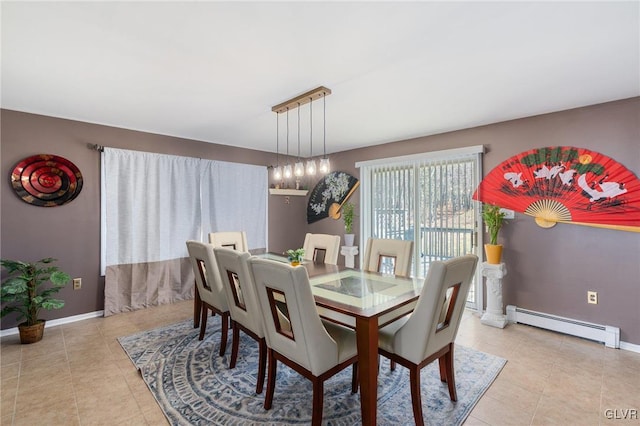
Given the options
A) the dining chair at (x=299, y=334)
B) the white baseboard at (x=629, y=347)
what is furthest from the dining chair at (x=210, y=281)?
the white baseboard at (x=629, y=347)

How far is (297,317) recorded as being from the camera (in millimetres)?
1597

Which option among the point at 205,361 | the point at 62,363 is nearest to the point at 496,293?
the point at 205,361

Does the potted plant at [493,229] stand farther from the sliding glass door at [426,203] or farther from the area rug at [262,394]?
the area rug at [262,394]

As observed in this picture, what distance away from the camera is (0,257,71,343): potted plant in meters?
2.77

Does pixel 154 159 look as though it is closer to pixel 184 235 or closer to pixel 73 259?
pixel 184 235

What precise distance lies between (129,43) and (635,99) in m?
4.21

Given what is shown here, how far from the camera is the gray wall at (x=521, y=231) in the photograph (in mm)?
2770

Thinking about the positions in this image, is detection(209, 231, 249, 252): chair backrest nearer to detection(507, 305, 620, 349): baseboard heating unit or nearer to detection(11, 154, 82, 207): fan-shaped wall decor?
detection(11, 154, 82, 207): fan-shaped wall decor

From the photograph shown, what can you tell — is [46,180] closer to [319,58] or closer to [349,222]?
[319,58]

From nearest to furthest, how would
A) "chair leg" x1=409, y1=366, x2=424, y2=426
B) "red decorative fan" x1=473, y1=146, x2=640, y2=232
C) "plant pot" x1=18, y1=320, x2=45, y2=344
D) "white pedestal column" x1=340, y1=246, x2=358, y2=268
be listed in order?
"chair leg" x1=409, y1=366, x2=424, y2=426 < "red decorative fan" x1=473, y1=146, x2=640, y2=232 < "plant pot" x1=18, y1=320, x2=45, y2=344 < "white pedestal column" x1=340, y1=246, x2=358, y2=268

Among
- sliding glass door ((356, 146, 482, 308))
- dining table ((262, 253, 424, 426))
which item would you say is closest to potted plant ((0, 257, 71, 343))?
dining table ((262, 253, 424, 426))

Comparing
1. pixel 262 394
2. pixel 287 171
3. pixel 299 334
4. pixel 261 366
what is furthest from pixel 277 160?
pixel 299 334

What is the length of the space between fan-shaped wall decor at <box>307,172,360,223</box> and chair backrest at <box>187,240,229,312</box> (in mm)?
2827

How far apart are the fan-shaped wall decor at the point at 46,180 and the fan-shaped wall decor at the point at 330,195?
3.46m
